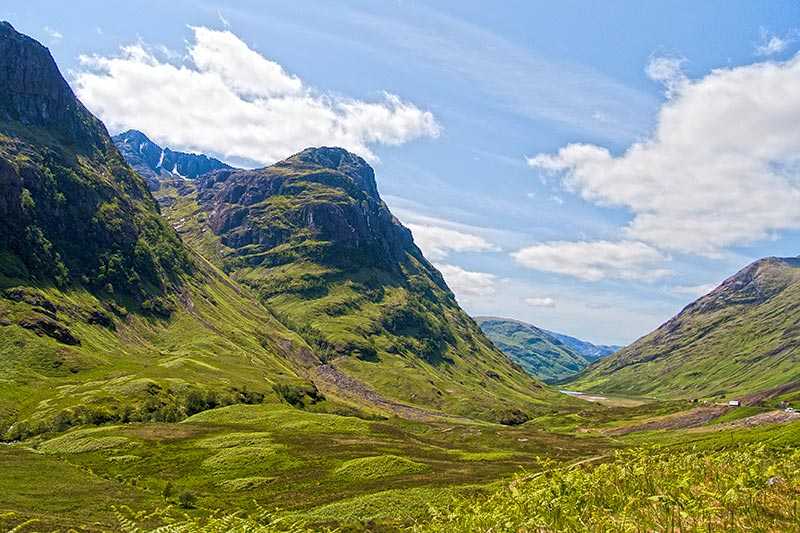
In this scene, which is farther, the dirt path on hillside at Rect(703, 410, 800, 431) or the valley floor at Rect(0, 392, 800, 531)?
the dirt path on hillside at Rect(703, 410, 800, 431)

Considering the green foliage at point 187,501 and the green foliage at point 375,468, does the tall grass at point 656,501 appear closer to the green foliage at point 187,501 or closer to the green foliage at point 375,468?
the green foliage at point 187,501

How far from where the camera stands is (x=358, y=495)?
3022 inches

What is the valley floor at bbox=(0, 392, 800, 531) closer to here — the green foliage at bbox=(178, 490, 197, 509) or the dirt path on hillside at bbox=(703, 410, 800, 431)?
the green foliage at bbox=(178, 490, 197, 509)

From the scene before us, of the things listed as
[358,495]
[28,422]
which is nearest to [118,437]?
[28,422]

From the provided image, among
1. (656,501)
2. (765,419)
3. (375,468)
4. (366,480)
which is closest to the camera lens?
(656,501)

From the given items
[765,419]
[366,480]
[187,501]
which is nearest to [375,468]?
[366,480]

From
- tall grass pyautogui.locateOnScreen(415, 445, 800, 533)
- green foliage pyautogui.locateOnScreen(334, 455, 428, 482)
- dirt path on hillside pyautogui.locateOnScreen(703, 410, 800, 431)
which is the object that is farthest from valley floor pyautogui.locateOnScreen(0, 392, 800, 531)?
dirt path on hillside pyautogui.locateOnScreen(703, 410, 800, 431)

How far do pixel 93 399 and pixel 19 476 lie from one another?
240 feet

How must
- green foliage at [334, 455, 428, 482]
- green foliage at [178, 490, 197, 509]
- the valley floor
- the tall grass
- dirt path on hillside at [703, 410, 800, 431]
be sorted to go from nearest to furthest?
1. the tall grass
2. the valley floor
3. green foliage at [178, 490, 197, 509]
4. green foliage at [334, 455, 428, 482]
5. dirt path on hillside at [703, 410, 800, 431]

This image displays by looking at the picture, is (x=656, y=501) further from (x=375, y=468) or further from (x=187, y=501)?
(x=375, y=468)

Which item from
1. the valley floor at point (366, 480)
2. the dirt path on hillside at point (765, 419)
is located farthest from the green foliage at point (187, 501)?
the dirt path on hillside at point (765, 419)

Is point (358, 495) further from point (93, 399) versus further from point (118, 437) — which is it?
point (93, 399)

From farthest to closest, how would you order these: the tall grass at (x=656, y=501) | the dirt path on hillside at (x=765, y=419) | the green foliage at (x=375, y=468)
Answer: the dirt path on hillside at (x=765, y=419) → the green foliage at (x=375, y=468) → the tall grass at (x=656, y=501)

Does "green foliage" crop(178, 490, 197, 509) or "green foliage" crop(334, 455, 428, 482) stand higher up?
"green foliage" crop(334, 455, 428, 482)
